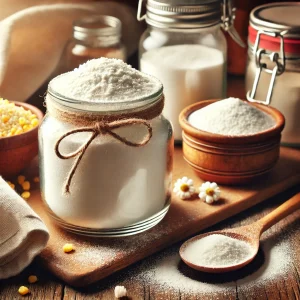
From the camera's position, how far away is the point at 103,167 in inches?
46.2

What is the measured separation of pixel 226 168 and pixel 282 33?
323mm

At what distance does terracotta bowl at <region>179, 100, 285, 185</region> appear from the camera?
1.38 m

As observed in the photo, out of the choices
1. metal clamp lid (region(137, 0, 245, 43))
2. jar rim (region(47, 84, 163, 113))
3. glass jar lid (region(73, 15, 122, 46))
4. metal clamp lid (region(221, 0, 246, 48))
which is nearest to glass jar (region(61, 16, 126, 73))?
glass jar lid (region(73, 15, 122, 46))

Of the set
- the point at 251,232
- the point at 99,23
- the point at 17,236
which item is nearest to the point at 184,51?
the point at 99,23

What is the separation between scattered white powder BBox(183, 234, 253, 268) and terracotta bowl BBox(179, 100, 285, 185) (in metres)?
0.20

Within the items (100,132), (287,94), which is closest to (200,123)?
(287,94)

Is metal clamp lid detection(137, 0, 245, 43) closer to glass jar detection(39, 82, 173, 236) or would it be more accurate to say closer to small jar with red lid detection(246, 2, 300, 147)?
small jar with red lid detection(246, 2, 300, 147)

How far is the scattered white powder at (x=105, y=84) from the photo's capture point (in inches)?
46.0

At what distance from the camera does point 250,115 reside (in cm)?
142

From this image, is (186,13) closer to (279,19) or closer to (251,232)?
(279,19)

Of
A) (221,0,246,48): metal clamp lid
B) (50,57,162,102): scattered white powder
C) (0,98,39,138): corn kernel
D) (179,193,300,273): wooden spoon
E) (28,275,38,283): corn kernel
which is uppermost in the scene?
(50,57,162,102): scattered white powder

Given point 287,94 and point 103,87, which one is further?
point 287,94

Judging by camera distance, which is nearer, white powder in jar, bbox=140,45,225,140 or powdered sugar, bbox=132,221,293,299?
powdered sugar, bbox=132,221,293,299

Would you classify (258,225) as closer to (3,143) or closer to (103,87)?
(103,87)
